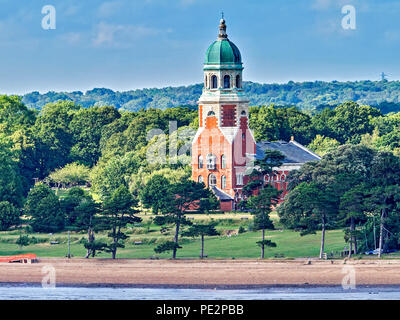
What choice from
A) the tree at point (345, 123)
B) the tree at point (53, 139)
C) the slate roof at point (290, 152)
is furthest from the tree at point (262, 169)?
the tree at point (345, 123)

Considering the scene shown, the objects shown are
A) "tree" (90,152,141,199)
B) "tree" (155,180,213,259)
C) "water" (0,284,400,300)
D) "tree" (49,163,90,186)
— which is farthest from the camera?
"tree" (49,163,90,186)

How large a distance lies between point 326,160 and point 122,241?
73.8ft

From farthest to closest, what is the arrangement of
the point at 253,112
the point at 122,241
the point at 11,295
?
the point at 253,112
the point at 122,241
the point at 11,295

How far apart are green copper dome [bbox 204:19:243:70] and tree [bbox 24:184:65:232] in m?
21.8

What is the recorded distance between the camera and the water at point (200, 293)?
309ft

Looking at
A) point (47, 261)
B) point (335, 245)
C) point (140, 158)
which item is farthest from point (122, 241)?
point (140, 158)

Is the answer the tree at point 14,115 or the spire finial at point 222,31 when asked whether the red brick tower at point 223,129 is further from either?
the tree at point 14,115

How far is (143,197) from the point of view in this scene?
130625 mm

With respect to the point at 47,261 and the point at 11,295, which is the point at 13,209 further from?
the point at 11,295

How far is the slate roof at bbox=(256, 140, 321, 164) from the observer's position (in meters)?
142

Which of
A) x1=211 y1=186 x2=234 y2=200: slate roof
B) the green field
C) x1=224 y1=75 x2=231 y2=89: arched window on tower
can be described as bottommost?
the green field

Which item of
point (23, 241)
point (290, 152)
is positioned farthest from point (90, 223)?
point (290, 152)

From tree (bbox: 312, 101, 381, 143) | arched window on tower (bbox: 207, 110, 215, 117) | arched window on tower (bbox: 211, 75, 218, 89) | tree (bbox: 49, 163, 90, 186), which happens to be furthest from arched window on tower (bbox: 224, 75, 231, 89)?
tree (bbox: 312, 101, 381, 143)

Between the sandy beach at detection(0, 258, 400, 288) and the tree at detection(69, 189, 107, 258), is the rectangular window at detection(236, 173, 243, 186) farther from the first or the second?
the sandy beach at detection(0, 258, 400, 288)
